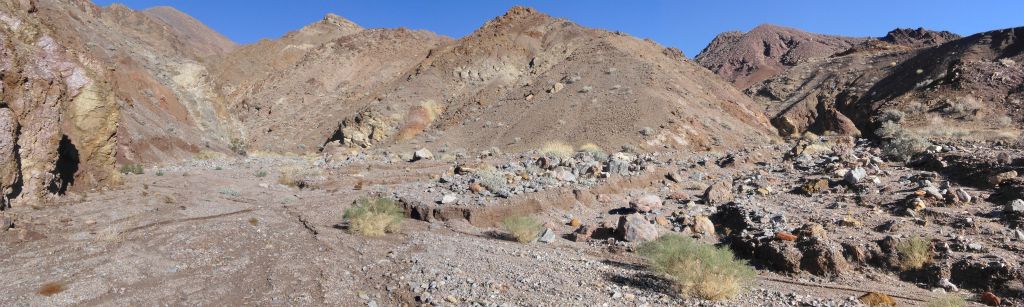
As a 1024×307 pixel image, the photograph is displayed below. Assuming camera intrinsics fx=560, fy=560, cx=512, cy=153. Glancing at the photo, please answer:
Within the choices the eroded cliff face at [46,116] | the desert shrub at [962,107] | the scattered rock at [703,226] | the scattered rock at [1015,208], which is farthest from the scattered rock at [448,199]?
the desert shrub at [962,107]

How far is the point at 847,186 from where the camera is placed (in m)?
11.0

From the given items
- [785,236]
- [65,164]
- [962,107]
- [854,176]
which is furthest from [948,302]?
[962,107]

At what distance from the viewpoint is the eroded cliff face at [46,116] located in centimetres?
833

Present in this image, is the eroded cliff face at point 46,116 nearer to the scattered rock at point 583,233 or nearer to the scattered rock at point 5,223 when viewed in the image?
the scattered rock at point 5,223

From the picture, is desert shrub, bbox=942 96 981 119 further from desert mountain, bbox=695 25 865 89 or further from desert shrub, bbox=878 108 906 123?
desert mountain, bbox=695 25 865 89

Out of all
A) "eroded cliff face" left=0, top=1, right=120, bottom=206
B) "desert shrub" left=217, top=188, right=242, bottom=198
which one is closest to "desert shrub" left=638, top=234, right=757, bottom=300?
"eroded cliff face" left=0, top=1, right=120, bottom=206

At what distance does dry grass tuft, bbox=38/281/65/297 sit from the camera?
5068mm

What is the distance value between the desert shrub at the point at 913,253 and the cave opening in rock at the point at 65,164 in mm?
12693

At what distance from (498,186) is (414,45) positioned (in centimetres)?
3438

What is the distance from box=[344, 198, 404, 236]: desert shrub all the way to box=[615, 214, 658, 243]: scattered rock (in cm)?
341

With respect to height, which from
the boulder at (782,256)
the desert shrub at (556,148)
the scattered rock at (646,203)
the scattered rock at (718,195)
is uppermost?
the desert shrub at (556,148)

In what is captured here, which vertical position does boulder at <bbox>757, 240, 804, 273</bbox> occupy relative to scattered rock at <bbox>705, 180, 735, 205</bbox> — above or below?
below

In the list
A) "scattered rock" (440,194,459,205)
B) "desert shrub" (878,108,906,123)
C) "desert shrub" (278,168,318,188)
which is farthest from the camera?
"desert shrub" (878,108,906,123)

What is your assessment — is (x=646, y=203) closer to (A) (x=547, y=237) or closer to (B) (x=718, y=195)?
(B) (x=718, y=195)
